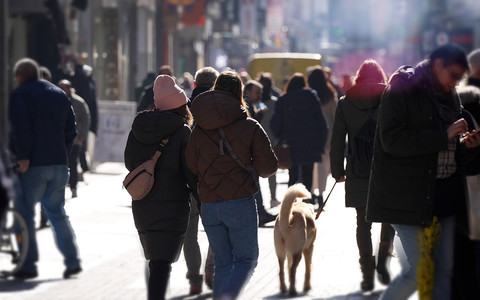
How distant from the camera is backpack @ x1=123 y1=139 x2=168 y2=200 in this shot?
7582 millimetres

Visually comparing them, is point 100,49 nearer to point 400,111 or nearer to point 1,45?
point 1,45

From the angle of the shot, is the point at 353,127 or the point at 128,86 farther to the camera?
the point at 128,86

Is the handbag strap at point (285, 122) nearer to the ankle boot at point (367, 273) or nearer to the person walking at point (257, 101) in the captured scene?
the person walking at point (257, 101)

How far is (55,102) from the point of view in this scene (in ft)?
33.1

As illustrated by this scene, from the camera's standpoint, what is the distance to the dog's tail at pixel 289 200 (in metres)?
8.75

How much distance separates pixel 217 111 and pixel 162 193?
2.12ft

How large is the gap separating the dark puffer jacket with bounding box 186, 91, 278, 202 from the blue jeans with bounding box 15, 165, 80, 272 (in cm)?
288

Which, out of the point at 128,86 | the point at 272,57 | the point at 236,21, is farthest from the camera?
the point at 236,21

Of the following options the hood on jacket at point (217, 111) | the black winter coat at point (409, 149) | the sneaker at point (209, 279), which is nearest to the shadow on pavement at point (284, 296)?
the sneaker at point (209, 279)

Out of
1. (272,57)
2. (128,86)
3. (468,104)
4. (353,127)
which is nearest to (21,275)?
(353,127)

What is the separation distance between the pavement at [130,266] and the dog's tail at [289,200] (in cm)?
57

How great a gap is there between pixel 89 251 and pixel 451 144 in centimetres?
573

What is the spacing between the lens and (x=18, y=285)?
973 cm

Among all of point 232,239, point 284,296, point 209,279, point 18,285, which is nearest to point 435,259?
point 232,239
